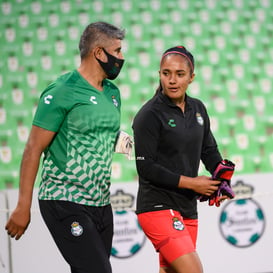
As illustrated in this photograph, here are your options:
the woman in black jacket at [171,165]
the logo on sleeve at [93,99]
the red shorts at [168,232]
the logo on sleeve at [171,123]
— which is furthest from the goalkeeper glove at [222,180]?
the logo on sleeve at [93,99]

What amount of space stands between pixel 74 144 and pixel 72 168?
11 centimetres

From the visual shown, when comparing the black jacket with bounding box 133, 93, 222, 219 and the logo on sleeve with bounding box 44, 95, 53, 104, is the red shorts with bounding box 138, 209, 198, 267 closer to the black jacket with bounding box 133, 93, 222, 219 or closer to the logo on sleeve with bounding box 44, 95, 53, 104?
the black jacket with bounding box 133, 93, 222, 219

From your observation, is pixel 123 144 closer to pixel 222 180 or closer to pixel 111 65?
pixel 111 65

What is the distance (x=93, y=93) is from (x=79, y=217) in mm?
554

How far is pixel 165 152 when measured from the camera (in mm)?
2955

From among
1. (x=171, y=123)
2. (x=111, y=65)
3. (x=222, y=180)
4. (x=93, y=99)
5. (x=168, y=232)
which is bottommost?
(x=168, y=232)

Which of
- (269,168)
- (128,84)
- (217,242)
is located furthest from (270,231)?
(128,84)

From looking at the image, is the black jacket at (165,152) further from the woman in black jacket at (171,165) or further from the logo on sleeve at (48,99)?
the logo on sleeve at (48,99)

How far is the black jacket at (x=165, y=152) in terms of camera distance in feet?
9.52

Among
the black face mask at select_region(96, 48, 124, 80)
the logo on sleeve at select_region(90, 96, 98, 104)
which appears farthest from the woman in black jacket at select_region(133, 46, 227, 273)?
the logo on sleeve at select_region(90, 96, 98, 104)

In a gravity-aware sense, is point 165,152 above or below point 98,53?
below

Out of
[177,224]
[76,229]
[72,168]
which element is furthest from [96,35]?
[177,224]

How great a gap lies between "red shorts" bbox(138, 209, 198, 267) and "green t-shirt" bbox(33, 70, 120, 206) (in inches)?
23.0

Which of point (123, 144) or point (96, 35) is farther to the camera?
point (123, 144)
